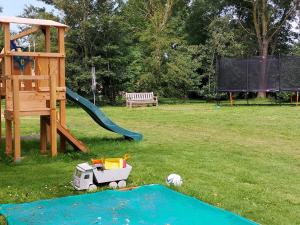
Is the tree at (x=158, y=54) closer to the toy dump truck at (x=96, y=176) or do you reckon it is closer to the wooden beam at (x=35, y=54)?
the wooden beam at (x=35, y=54)

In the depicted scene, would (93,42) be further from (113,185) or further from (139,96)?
(113,185)

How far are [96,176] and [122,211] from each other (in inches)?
39.7

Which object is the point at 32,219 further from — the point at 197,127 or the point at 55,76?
the point at 197,127

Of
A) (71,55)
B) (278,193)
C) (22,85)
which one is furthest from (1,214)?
(71,55)

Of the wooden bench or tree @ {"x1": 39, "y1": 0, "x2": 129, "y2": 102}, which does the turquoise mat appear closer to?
the wooden bench

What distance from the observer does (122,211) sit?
4418 mm

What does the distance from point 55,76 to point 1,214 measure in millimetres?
3852

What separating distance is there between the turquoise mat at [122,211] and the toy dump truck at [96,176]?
278 mm

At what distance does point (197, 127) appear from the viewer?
12.0 metres

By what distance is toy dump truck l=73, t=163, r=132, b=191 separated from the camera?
5.23m

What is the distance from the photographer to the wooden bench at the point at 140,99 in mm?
21500

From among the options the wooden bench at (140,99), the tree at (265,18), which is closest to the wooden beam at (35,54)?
the wooden bench at (140,99)

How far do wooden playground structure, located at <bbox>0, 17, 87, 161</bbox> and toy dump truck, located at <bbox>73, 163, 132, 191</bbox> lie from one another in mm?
2280

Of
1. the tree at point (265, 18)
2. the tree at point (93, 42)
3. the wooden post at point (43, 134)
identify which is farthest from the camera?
the tree at point (265, 18)
